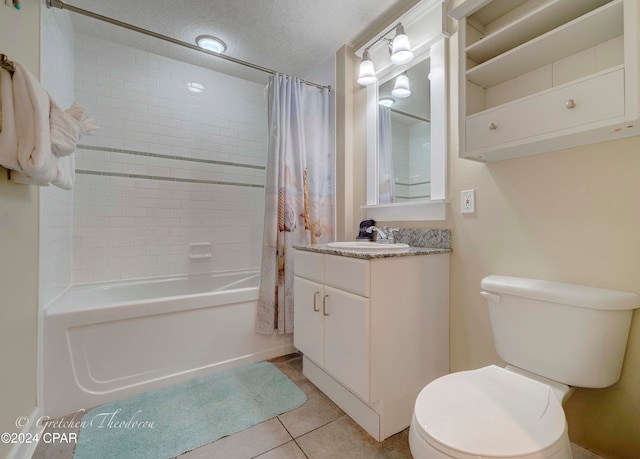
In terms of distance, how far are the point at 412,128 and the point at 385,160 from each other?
0.27 metres

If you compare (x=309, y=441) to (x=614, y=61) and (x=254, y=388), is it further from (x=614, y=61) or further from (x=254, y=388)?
(x=614, y=61)

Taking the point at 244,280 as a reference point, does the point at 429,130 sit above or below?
above

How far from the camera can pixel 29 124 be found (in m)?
1.00

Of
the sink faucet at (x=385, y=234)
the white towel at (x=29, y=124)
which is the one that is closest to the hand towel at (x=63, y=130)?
the white towel at (x=29, y=124)

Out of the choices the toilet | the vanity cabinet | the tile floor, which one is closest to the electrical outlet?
the vanity cabinet

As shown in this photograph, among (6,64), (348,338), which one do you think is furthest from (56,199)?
(348,338)

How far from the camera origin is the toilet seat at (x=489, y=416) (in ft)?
2.27

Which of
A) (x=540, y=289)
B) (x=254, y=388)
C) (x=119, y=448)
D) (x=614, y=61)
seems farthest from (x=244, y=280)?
(x=614, y=61)

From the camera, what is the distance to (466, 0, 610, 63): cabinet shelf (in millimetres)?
1009

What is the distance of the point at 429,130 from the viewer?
1.63 metres

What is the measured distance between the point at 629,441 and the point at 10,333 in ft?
7.67

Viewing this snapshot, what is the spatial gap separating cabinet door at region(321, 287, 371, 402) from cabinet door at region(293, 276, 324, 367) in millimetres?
54

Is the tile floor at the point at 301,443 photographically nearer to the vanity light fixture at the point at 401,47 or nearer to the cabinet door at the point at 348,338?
the cabinet door at the point at 348,338

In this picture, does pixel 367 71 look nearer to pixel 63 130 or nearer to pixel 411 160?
pixel 411 160
